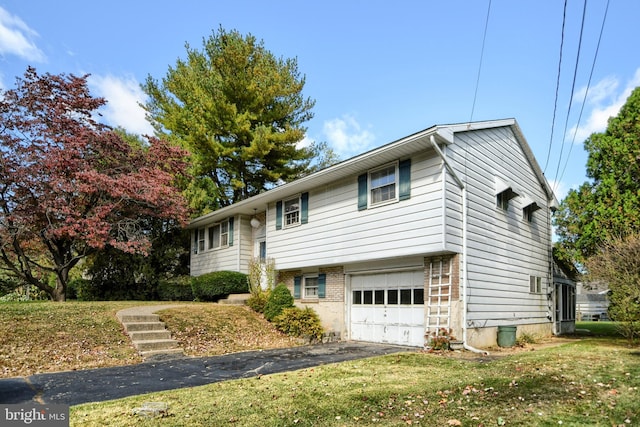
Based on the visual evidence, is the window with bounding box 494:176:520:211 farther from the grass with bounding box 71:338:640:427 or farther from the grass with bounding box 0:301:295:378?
the grass with bounding box 0:301:295:378

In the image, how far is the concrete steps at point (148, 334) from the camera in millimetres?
10039

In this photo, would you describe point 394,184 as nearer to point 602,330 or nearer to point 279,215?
point 279,215

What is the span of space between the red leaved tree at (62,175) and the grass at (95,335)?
3661 millimetres

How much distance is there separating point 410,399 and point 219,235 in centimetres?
1581

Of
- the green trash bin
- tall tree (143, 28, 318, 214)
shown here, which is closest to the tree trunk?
tall tree (143, 28, 318, 214)

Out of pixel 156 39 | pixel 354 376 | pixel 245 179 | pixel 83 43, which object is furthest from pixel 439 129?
pixel 245 179

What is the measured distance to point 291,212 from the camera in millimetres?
15445

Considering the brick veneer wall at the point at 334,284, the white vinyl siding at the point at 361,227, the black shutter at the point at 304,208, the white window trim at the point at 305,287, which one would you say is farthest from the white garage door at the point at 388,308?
the black shutter at the point at 304,208

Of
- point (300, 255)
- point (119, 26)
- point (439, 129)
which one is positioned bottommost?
point (300, 255)

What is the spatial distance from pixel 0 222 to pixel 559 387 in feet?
56.8

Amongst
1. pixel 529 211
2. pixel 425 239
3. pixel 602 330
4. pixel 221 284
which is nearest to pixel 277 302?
→ pixel 221 284

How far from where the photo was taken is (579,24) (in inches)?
350

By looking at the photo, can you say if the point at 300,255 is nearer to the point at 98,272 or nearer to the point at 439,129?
the point at 439,129

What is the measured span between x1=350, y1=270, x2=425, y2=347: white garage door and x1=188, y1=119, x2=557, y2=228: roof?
3.29 metres
